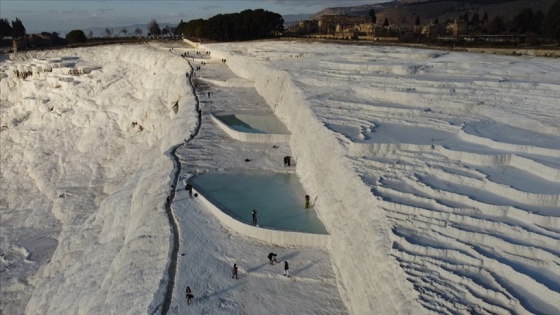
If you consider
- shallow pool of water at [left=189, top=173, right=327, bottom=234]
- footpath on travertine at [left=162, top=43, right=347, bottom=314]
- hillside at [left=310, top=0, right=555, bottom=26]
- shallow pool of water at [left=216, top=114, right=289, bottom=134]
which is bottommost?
footpath on travertine at [left=162, top=43, right=347, bottom=314]

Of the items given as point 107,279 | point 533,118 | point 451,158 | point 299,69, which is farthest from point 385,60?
point 107,279

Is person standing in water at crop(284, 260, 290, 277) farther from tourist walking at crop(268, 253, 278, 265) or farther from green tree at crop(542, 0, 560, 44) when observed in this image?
green tree at crop(542, 0, 560, 44)

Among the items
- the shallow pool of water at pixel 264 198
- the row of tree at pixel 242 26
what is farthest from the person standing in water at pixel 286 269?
the row of tree at pixel 242 26

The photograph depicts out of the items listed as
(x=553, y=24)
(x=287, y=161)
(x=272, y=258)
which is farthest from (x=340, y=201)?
(x=553, y=24)

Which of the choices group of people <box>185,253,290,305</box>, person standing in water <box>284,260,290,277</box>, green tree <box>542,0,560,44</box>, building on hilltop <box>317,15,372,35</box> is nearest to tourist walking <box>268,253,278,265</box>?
group of people <box>185,253,290,305</box>

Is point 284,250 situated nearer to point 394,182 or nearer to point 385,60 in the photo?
point 394,182

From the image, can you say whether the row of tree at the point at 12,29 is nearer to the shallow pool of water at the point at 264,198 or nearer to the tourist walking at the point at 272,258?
the shallow pool of water at the point at 264,198
